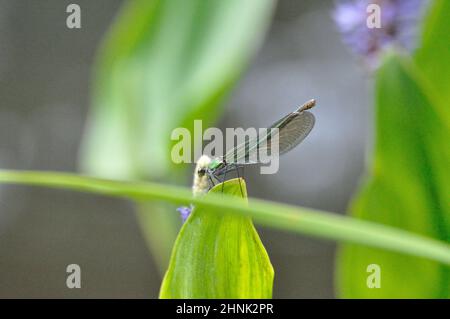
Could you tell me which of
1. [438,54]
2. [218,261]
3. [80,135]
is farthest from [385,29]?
[80,135]

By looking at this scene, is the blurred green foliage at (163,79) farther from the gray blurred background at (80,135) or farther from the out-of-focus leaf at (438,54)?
the gray blurred background at (80,135)

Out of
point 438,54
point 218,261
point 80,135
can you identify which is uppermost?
point 80,135

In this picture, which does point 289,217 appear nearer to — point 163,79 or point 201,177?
point 201,177

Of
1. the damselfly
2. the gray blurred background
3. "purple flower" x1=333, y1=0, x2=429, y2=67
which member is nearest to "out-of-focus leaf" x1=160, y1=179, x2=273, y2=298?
the damselfly

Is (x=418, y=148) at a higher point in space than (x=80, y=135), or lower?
lower

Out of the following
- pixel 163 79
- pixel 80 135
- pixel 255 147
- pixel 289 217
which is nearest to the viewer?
pixel 289 217

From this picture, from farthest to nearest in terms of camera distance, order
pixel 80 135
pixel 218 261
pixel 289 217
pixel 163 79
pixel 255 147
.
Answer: pixel 80 135 → pixel 163 79 → pixel 255 147 → pixel 218 261 → pixel 289 217

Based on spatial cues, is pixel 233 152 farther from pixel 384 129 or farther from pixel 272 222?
pixel 272 222
